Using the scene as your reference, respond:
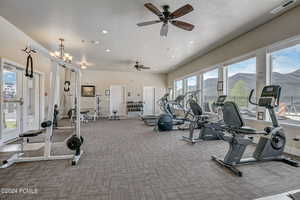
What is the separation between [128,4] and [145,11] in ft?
1.39

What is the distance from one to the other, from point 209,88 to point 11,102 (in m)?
7.07

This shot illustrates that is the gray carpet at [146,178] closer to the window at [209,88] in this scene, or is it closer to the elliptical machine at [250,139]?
the elliptical machine at [250,139]

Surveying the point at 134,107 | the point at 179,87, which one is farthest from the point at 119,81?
the point at 179,87

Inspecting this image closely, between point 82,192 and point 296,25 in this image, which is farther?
point 296,25

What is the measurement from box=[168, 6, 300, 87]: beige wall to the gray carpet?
2.89m

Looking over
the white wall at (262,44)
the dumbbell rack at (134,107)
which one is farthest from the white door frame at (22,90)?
the white wall at (262,44)

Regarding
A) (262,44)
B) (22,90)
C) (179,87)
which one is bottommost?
(22,90)

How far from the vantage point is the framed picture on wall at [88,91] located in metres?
9.87

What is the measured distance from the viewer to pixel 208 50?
6.11m

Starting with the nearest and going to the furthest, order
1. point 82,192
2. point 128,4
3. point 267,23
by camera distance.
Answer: point 82,192 → point 128,4 → point 267,23

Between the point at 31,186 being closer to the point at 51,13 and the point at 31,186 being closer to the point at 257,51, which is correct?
the point at 51,13

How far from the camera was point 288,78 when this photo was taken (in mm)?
3652

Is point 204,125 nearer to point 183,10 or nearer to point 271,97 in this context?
point 271,97

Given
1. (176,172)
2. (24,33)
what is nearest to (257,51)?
(176,172)
